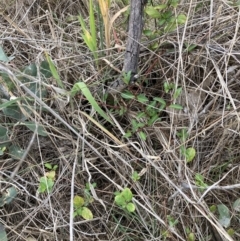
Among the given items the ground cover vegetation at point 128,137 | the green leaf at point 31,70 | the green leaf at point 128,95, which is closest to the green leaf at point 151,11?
the ground cover vegetation at point 128,137

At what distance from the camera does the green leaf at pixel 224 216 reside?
109 centimetres

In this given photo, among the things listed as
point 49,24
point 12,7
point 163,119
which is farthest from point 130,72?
point 12,7

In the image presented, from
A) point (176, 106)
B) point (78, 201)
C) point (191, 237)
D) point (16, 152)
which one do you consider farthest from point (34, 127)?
point (191, 237)

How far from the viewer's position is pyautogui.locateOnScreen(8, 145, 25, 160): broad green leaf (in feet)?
3.81

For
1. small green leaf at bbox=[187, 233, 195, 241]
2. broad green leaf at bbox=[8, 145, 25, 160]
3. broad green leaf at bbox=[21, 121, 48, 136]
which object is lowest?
small green leaf at bbox=[187, 233, 195, 241]

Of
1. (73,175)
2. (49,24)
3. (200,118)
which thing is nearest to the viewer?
(73,175)

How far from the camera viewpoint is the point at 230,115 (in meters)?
1.16

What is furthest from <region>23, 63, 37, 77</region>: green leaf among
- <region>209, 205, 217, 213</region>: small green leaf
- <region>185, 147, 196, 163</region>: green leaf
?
<region>209, 205, 217, 213</region>: small green leaf

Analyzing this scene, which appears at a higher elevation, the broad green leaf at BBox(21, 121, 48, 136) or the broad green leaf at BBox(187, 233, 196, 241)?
the broad green leaf at BBox(21, 121, 48, 136)

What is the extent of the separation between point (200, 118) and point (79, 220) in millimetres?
412

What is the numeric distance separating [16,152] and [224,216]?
0.55m

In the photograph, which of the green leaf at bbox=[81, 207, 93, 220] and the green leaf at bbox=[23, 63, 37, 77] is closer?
the green leaf at bbox=[81, 207, 93, 220]

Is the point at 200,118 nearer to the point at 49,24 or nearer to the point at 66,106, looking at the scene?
the point at 66,106

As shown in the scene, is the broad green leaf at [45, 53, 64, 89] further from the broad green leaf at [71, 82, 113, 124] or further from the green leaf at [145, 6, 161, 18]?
the green leaf at [145, 6, 161, 18]
